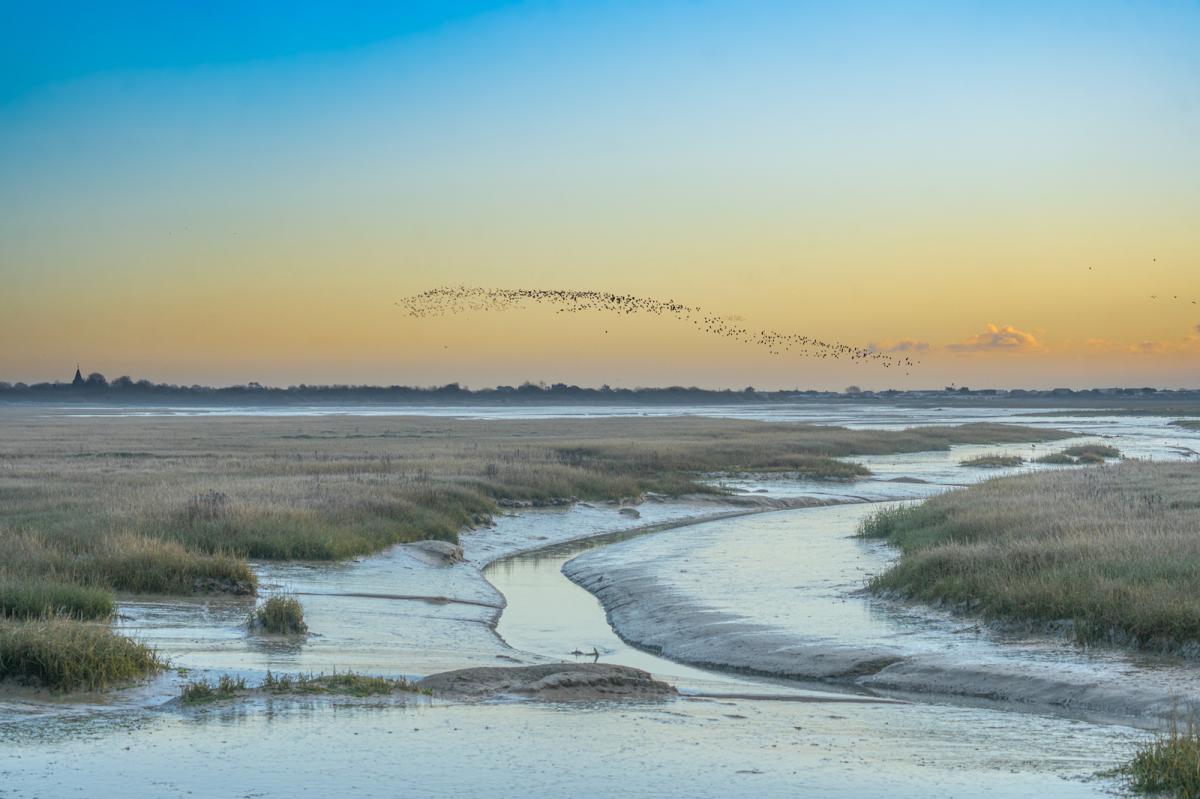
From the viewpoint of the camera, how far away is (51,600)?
54.2ft

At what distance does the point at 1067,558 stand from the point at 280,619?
1328cm

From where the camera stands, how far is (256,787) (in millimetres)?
9617

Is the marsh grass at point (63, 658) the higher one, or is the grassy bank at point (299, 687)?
the marsh grass at point (63, 658)

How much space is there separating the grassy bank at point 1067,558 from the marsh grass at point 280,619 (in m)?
10.9

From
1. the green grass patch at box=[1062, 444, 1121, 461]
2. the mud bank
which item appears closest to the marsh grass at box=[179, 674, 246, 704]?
the mud bank

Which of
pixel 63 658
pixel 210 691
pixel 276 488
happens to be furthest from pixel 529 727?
pixel 276 488

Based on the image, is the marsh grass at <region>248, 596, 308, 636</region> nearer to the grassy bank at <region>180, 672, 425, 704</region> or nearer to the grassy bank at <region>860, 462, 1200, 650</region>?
the grassy bank at <region>180, 672, 425, 704</region>

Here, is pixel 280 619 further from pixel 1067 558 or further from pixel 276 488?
pixel 276 488

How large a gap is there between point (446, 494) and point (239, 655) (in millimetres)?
20529

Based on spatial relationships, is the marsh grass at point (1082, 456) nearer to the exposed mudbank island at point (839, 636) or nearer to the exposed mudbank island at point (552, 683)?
the exposed mudbank island at point (839, 636)

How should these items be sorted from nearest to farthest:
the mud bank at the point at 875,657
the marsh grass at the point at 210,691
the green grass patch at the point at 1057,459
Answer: the marsh grass at the point at 210,691
the mud bank at the point at 875,657
the green grass patch at the point at 1057,459

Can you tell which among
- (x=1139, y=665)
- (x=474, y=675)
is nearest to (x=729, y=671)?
(x=474, y=675)

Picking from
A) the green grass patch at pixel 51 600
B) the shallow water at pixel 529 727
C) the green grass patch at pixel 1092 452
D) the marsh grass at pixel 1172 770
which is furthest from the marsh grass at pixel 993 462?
the marsh grass at pixel 1172 770

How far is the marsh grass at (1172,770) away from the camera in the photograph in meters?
9.29
